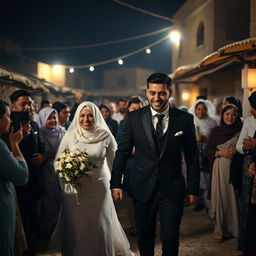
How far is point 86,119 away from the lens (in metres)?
4.65

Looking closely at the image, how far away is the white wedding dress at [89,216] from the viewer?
14.5 ft

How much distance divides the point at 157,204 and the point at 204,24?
1476 cm

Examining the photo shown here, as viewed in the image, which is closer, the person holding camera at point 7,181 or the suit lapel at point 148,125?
the person holding camera at point 7,181

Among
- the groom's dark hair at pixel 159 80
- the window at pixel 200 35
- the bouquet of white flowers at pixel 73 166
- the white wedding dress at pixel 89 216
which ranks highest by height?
the window at pixel 200 35

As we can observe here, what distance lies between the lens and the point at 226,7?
50.4 feet

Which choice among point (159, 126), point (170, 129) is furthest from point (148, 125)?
point (170, 129)

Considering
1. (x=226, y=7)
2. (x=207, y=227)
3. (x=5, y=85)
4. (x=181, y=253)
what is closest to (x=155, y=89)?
(x=181, y=253)

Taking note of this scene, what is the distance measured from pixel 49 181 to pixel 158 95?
10.0ft

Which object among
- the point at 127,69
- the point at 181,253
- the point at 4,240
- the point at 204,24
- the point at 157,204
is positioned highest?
the point at 127,69

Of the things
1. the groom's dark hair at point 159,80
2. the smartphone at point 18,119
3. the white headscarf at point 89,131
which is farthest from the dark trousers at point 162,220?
the smartphone at point 18,119

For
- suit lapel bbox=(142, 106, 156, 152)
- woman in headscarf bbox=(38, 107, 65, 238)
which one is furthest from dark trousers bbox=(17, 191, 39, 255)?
suit lapel bbox=(142, 106, 156, 152)

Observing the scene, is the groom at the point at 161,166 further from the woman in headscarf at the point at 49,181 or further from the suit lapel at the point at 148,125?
the woman in headscarf at the point at 49,181

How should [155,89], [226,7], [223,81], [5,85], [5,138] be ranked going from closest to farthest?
1. [155,89]
2. [5,138]
3. [5,85]
4. [223,81]
5. [226,7]

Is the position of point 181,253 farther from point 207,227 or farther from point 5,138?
point 5,138
